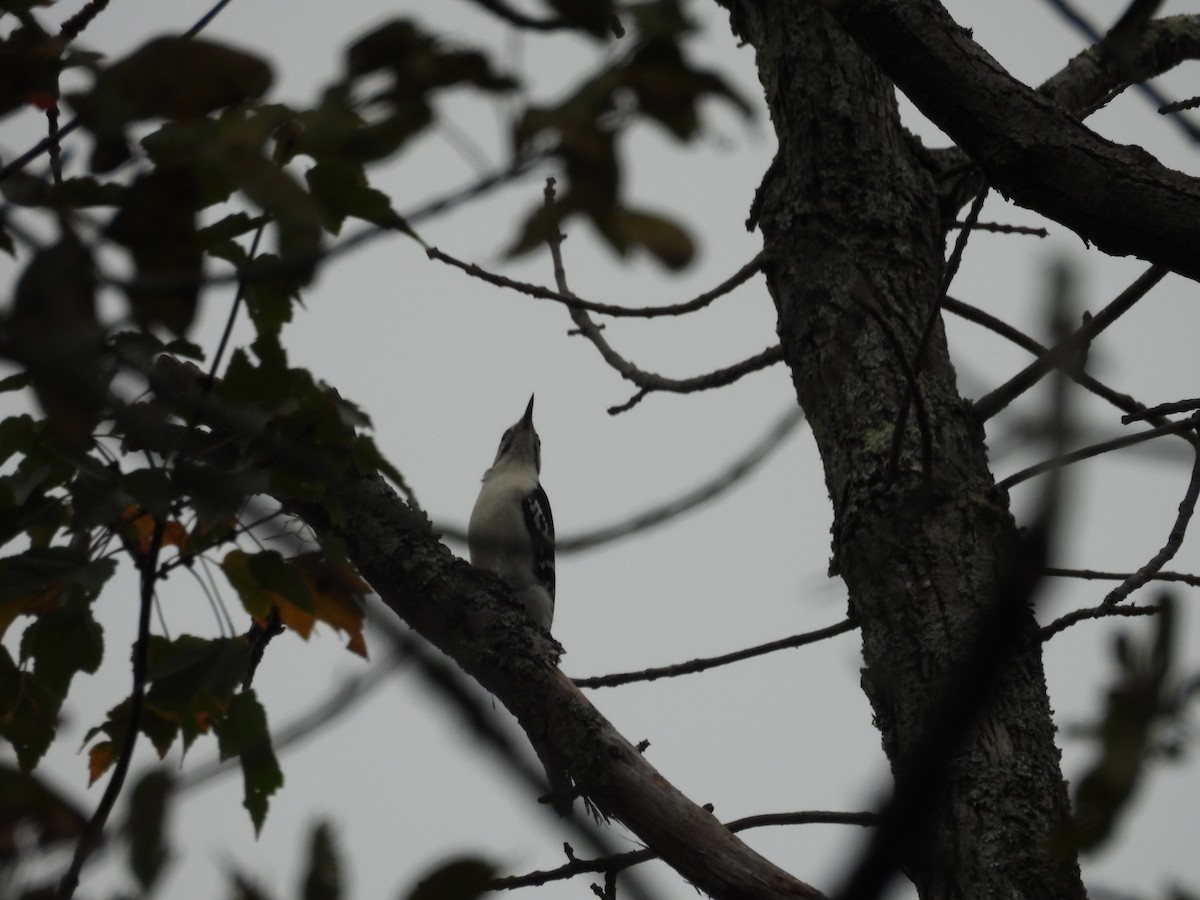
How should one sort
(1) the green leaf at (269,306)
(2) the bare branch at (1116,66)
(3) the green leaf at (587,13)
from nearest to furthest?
(3) the green leaf at (587,13) → (1) the green leaf at (269,306) → (2) the bare branch at (1116,66)

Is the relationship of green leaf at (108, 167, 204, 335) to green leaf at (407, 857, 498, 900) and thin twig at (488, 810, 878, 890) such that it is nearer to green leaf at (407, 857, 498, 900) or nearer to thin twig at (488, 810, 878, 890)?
green leaf at (407, 857, 498, 900)

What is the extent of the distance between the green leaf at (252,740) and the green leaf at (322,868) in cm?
108

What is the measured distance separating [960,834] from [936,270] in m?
1.50

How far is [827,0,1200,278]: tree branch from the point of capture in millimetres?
2412

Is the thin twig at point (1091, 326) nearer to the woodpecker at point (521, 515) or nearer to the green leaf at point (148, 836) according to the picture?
the green leaf at point (148, 836)

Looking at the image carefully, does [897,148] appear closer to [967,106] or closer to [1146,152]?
[967,106]

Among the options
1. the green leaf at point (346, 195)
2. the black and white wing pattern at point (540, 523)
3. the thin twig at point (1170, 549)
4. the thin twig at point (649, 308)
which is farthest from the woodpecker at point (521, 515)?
the green leaf at point (346, 195)

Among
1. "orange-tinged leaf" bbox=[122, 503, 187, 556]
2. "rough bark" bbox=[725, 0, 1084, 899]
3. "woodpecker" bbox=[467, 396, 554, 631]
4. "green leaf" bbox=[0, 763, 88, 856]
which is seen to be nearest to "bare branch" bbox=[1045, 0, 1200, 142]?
"rough bark" bbox=[725, 0, 1084, 899]

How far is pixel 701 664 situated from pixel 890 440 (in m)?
0.79

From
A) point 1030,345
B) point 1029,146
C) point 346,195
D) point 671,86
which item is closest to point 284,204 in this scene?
point 346,195

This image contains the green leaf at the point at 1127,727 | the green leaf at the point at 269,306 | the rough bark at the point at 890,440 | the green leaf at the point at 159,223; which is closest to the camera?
the green leaf at the point at 1127,727

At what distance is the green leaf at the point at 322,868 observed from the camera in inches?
46.3

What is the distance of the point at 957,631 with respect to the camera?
104 inches

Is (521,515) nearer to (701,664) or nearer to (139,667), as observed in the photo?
(701,664)
